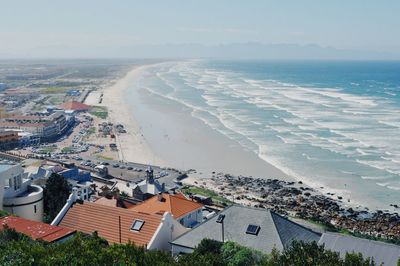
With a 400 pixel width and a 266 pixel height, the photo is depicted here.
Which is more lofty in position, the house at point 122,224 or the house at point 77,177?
the house at point 122,224

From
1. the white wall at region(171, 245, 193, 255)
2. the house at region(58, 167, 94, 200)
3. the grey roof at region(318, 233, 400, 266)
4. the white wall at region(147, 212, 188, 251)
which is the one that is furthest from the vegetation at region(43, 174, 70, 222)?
the grey roof at region(318, 233, 400, 266)

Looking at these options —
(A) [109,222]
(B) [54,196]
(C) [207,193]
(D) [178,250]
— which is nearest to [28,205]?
(B) [54,196]

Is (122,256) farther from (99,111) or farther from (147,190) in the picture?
(99,111)

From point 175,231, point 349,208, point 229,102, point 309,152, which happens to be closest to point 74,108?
point 229,102

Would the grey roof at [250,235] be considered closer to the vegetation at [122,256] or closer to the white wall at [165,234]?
the white wall at [165,234]

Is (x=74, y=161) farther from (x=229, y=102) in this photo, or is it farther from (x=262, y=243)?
(x=229, y=102)

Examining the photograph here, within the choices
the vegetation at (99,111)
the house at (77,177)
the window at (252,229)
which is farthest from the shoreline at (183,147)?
the window at (252,229)
